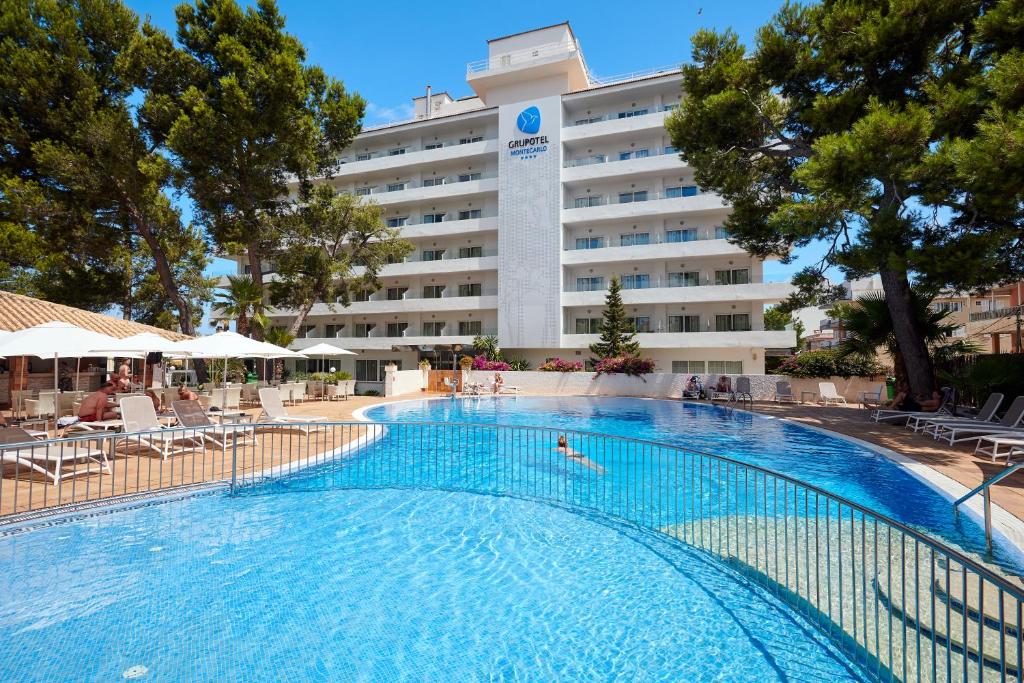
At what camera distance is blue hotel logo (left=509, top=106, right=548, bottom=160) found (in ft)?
114

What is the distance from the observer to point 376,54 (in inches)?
758

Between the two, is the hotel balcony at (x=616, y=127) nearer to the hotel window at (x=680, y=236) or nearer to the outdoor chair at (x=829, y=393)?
the hotel window at (x=680, y=236)

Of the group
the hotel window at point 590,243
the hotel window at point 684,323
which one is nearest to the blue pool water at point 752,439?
the hotel window at point 684,323

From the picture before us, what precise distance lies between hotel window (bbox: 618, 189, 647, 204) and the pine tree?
21.2ft

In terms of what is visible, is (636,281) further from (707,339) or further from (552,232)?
(552,232)

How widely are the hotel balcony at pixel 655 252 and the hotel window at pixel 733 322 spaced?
399 cm

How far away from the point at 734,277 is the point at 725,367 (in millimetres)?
5864

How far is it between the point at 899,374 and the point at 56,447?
2180 cm

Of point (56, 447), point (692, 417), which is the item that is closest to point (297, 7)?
point (56, 447)

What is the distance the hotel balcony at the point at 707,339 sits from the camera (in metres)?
30.0

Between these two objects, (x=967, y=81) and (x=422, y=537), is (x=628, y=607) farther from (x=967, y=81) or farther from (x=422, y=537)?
(x=967, y=81)

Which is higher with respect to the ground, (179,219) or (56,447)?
(179,219)

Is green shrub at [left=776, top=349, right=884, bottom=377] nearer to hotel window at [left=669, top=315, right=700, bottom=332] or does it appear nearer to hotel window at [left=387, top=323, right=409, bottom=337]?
hotel window at [left=669, top=315, right=700, bottom=332]

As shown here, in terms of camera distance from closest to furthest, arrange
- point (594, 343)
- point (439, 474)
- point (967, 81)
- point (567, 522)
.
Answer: point (567, 522) → point (439, 474) → point (967, 81) → point (594, 343)
